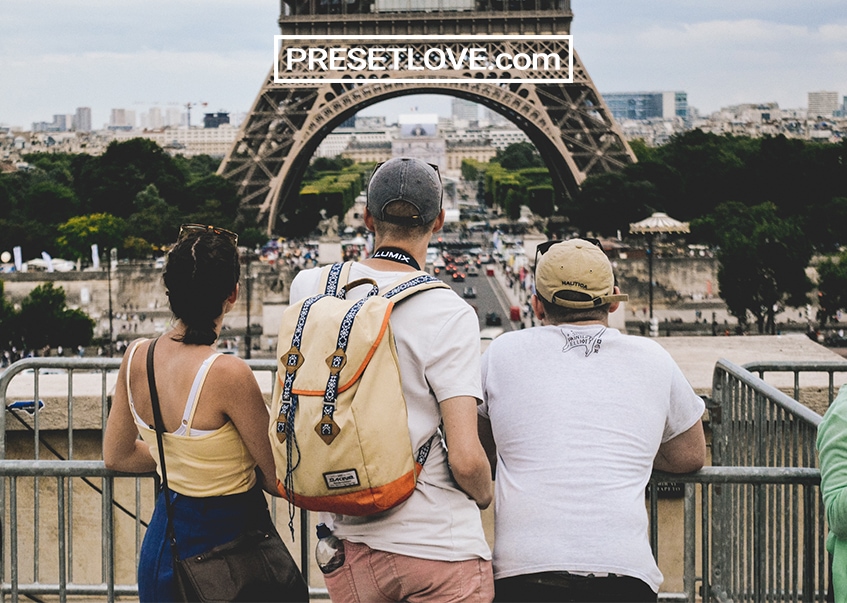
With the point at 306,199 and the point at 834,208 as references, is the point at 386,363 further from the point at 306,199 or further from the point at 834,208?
the point at 306,199

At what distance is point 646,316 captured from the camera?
31375 millimetres

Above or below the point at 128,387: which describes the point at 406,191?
above

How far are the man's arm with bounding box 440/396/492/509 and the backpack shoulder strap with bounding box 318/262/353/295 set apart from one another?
390mm

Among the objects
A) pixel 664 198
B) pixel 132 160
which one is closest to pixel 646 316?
pixel 664 198

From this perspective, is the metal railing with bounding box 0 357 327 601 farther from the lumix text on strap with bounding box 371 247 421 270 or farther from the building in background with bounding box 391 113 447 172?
the building in background with bounding box 391 113 447 172

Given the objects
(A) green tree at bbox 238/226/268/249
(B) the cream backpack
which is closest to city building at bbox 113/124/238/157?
(A) green tree at bbox 238/226/268/249

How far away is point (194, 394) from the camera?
9.08ft

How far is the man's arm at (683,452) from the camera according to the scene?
2.96m

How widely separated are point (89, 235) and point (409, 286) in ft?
127

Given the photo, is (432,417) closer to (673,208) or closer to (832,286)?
(832,286)

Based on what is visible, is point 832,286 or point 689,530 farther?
point 832,286

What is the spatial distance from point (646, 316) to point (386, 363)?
2940 cm

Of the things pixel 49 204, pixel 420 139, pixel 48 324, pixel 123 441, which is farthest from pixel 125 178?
pixel 420 139

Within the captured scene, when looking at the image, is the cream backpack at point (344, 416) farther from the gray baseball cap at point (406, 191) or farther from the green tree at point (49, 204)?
the green tree at point (49, 204)
